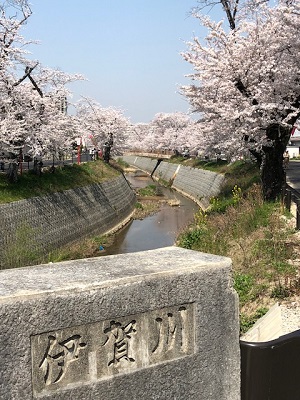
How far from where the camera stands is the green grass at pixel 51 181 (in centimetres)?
1970

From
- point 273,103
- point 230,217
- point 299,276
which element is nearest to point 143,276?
point 299,276

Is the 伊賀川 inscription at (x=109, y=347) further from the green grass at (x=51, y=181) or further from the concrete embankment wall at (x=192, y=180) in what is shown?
the concrete embankment wall at (x=192, y=180)

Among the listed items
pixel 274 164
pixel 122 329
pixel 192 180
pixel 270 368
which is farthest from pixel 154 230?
pixel 122 329

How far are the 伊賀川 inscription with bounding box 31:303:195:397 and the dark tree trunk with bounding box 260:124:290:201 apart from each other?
485 inches

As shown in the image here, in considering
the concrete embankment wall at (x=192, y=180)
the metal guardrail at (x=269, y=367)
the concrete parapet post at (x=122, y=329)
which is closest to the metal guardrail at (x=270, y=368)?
the metal guardrail at (x=269, y=367)

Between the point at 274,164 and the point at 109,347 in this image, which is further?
the point at 274,164

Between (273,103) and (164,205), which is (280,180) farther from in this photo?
(164,205)

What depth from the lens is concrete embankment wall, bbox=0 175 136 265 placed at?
17984 millimetres

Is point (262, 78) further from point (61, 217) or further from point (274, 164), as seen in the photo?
point (61, 217)

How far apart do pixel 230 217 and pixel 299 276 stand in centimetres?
605

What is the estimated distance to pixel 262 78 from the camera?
1534 centimetres

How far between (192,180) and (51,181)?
23.6 meters

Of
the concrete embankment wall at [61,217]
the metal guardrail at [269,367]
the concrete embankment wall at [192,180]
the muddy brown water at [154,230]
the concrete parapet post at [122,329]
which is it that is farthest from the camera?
the concrete embankment wall at [192,180]

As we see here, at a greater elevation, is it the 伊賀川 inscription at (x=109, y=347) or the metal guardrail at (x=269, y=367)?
the 伊賀川 inscription at (x=109, y=347)
